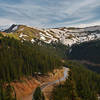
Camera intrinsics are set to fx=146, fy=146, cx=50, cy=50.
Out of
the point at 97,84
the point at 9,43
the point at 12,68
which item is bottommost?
the point at 97,84

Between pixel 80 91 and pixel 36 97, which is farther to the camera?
pixel 80 91

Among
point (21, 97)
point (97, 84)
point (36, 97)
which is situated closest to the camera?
point (36, 97)

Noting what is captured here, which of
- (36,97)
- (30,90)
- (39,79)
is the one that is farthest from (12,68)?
(36,97)

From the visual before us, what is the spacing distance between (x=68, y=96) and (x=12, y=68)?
57827 mm

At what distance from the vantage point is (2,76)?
250 feet

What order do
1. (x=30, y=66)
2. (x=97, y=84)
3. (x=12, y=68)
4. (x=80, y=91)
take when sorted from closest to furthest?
(x=80, y=91) < (x=12, y=68) < (x=97, y=84) < (x=30, y=66)

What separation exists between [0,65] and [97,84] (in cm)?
5917

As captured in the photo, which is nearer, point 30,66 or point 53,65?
point 30,66

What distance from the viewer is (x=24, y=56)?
356 feet

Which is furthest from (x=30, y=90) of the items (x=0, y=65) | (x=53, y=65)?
(x=53, y=65)

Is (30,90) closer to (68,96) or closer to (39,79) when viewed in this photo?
(39,79)

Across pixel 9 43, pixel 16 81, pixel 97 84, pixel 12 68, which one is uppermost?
pixel 9 43

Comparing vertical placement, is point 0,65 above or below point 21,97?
above

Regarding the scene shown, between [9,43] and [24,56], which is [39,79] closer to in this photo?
[24,56]
